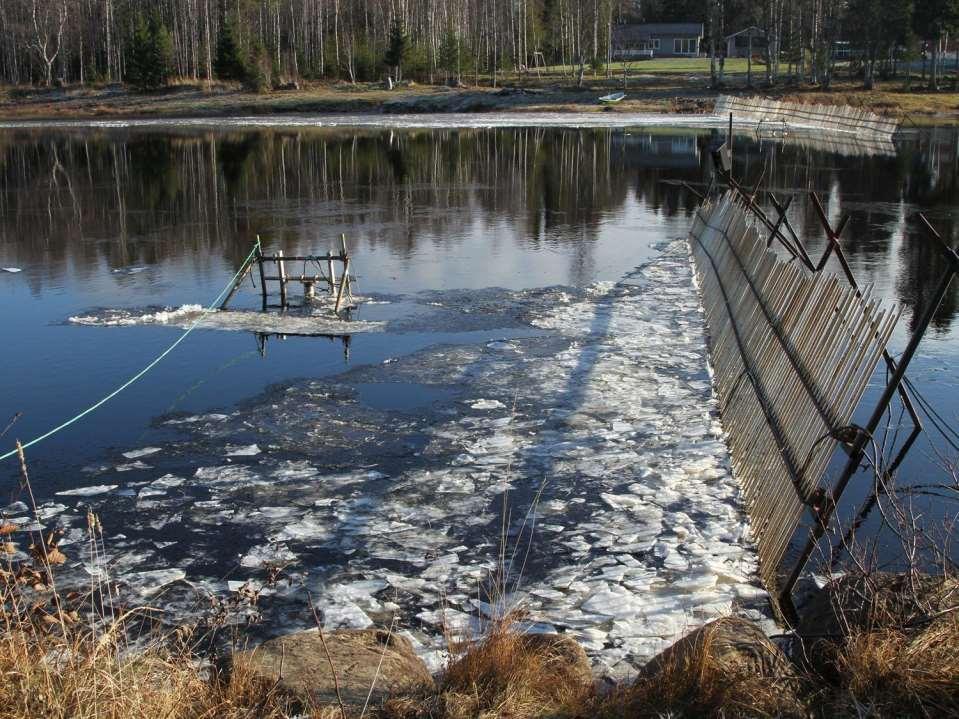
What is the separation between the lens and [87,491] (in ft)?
30.1

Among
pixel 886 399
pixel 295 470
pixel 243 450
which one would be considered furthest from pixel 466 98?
pixel 886 399

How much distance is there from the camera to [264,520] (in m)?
8.48

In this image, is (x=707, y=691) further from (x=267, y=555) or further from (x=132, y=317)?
(x=132, y=317)

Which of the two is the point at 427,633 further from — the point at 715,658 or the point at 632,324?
the point at 632,324

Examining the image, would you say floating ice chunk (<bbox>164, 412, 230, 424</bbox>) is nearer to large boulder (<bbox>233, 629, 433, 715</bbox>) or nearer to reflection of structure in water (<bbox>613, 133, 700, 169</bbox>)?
large boulder (<bbox>233, 629, 433, 715</bbox>)

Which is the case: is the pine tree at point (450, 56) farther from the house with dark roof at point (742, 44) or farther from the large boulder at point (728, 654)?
the large boulder at point (728, 654)

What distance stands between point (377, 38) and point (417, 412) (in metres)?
91.3

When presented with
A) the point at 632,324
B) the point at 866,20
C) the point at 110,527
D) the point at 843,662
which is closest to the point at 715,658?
the point at 843,662

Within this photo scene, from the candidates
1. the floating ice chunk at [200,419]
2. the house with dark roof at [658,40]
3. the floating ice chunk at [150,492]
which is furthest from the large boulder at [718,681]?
the house with dark roof at [658,40]

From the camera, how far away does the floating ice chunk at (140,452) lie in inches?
398

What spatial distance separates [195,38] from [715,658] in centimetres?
9300

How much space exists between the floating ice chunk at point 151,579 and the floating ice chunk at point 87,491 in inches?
74.2

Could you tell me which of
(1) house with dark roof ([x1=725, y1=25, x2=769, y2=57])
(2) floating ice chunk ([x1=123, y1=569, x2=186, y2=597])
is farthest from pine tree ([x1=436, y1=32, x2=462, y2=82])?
(2) floating ice chunk ([x1=123, y1=569, x2=186, y2=597])

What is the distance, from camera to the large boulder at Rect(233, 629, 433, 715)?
4.98 metres
